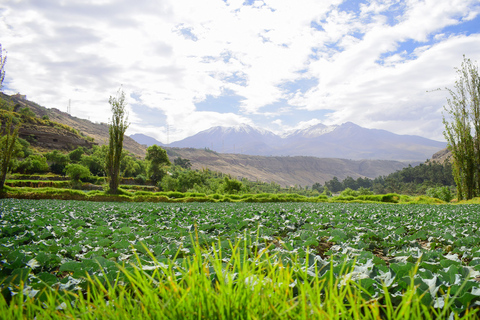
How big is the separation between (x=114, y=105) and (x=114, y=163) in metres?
5.31

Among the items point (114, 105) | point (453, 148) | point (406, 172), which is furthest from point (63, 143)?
point (406, 172)

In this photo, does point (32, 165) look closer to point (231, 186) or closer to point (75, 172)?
point (75, 172)

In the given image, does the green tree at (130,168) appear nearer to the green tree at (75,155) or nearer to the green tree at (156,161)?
the green tree at (156,161)

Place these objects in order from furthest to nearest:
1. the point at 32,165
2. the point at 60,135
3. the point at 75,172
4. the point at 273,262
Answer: the point at 60,135, the point at 32,165, the point at 75,172, the point at 273,262

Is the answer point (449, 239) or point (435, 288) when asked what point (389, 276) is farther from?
point (449, 239)

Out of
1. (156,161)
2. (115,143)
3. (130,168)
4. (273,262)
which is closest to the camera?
(273,262)

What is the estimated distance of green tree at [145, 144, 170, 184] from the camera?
190 ft

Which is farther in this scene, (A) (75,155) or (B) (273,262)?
(A) (75,155)

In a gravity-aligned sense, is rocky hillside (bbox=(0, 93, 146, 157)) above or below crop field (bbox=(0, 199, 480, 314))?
above

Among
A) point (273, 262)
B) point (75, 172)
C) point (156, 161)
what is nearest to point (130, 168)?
point (156, 161)

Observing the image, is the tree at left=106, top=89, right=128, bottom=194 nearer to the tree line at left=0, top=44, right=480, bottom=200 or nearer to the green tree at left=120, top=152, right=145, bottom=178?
the tree line at left=0, top=44, right=480, bottom=200

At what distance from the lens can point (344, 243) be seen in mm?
3771

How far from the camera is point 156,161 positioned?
5822 cm

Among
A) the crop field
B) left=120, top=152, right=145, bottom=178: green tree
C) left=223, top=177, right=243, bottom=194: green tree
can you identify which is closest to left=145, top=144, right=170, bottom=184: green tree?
left=120, top=152, right=145, bottom=178: green tree
